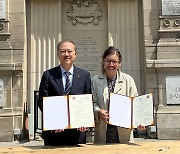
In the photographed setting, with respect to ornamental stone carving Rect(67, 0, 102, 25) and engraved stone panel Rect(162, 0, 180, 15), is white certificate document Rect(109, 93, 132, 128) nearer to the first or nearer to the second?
engraved stone panel Rect(162, 0, 180, 15)

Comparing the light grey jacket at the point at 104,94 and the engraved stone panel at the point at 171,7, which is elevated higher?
the engraved stone panel at the point at 171,7

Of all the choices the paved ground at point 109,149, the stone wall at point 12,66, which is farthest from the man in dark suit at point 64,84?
the stone wall at point 12,66

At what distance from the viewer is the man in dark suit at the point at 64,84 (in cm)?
394

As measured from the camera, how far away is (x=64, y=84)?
13.2 feet

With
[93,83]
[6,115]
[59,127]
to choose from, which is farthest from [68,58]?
[6,115]

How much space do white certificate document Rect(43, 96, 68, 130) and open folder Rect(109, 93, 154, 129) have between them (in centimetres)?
56

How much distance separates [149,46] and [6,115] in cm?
439

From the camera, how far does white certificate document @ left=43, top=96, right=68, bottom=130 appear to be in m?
3.69

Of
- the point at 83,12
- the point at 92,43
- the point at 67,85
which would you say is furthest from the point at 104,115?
the point at 83,12

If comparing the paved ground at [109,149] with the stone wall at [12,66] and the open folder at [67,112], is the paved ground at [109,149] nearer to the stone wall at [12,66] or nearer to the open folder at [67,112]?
the open folder at [67,112]

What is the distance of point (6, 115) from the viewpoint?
9.30 metres

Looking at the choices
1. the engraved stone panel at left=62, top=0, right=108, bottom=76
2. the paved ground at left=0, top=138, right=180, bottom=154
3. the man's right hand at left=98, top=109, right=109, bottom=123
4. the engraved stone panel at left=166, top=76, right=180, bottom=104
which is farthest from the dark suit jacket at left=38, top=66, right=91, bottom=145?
the engraved stone panel at left=62, top=0, right=108, bottom=76

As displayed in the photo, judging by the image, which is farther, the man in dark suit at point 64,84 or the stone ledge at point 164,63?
the stone ledge at point 164,63

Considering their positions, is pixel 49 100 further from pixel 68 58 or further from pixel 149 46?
pixel 149 46
